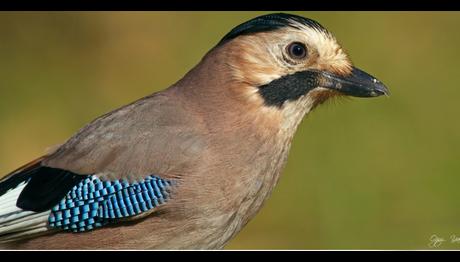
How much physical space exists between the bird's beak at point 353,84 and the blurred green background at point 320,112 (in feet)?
5.50

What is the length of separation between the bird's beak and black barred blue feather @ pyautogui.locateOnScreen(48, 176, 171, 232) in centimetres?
82

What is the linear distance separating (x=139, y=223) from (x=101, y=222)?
164mm

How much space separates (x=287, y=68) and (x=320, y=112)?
1911mm

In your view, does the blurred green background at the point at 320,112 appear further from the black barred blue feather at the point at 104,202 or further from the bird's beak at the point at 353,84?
the black barred blue feather at the point at 104,202

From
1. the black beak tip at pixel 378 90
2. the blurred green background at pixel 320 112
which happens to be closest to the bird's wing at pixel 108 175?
the black beak tip at pixel 378 90

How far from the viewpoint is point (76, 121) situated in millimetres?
7453

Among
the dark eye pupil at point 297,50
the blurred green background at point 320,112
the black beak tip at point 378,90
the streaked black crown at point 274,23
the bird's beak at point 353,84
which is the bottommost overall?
the blurred green background at point 320,112

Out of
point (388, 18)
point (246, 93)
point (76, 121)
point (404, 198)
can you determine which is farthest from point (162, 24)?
point (246, 93)

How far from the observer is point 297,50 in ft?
16.5

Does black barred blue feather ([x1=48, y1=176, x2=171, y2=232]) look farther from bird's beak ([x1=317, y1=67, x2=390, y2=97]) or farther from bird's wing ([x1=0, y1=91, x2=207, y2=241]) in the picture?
bird's beak ([x1=317, y1=67, x2=390, y2=97])

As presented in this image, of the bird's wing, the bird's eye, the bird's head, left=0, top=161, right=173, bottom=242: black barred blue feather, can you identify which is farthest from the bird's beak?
left=0, top=161, right=173, bottom=242: black barred blue feather

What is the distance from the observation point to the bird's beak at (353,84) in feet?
16.8

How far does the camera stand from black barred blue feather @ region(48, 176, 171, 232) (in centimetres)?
501

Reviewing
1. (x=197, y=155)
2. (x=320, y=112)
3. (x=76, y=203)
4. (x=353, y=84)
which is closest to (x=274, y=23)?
(x=353, y=84)
